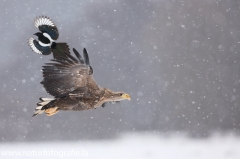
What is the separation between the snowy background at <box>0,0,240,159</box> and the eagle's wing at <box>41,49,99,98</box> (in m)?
1.93

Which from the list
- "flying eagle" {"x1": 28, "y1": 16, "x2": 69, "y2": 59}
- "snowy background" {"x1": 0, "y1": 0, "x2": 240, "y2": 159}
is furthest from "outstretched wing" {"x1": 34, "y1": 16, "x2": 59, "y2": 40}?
"snowy background" {"x1": 0, "y1": 0, "x2": 240, "y2": 159}

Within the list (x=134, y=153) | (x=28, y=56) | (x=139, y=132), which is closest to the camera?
(x=134, y=153)

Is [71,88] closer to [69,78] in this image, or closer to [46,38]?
[69,78]

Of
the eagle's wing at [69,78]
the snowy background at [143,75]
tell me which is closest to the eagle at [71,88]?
the eagle's wing at [69,78]

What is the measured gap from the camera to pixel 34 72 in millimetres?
3488

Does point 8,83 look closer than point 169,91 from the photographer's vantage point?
Yes

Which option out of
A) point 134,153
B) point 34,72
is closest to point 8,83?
point 34,72

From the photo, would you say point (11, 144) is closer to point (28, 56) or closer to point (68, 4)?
point (28, 56)

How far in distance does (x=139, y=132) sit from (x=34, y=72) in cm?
111

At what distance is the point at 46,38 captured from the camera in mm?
1176

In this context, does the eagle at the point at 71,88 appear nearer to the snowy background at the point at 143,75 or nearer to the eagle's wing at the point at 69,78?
the eagle's wing at the point at 69,78

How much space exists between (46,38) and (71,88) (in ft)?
0.62

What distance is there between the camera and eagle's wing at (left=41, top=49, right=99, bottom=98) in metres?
Answer: 1.24

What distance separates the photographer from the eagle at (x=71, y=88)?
47.9 inches
